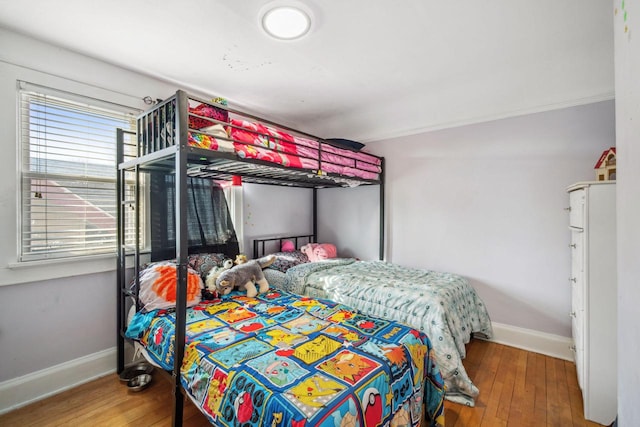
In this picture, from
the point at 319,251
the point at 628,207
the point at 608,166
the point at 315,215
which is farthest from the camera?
the point at 315,215

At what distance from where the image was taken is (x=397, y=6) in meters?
1.65

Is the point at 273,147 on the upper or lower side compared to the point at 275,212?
upper

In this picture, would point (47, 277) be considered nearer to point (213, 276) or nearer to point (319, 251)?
point (213, 276)

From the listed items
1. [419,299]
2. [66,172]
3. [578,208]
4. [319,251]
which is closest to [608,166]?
[578,208]

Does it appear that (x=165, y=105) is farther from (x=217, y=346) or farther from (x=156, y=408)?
(x=156, y=408)

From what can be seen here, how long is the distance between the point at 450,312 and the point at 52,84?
11.1 ft

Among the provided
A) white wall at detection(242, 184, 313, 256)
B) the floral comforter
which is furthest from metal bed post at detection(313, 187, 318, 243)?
the floral comforter

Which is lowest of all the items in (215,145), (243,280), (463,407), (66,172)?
(463,407)

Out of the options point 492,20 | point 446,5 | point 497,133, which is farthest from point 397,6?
point 497,133

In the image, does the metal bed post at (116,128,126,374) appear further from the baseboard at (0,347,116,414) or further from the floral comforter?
the floral comforter

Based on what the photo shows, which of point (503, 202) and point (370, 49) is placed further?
point (503, 202)

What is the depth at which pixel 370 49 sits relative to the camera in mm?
2084

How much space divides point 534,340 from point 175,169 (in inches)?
136

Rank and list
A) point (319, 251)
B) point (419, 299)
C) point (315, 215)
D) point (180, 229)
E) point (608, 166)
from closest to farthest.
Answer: point (180, 229)
point (608, 166)
point (419, 299)
point (319, 251)
point (315, 215)
